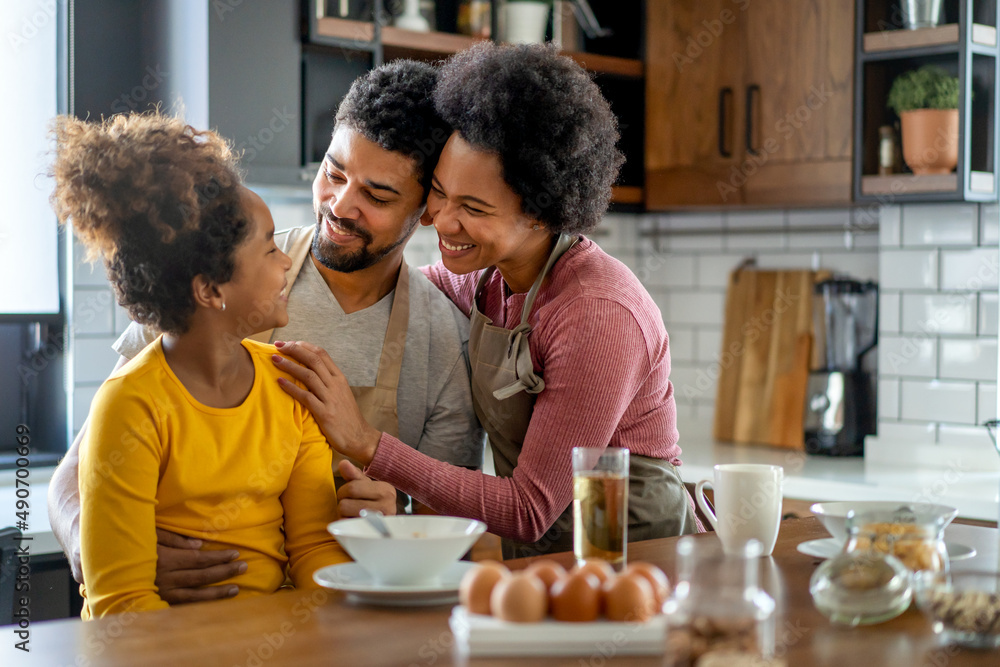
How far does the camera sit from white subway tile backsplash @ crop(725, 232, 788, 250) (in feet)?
11.3

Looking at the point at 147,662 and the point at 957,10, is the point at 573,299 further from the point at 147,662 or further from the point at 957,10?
the point at 957,10

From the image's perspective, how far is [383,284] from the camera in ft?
6.53

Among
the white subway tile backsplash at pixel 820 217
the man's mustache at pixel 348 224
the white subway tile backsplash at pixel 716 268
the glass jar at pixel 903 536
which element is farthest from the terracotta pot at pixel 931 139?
the glass jar at pixel 903 536

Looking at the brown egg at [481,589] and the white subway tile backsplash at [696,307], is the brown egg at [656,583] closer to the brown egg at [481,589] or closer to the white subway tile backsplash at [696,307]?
the brown egg at [481,589]

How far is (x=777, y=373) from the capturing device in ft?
10.7

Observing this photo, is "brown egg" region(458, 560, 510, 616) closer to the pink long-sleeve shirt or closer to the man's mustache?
the pink long-sleeve shirt

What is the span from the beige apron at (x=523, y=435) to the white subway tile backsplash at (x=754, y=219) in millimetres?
1776

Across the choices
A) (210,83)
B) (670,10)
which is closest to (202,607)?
(210,83)

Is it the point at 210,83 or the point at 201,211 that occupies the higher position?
the point at 210,83

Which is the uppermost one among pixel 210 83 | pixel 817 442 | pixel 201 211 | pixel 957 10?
pixel 957 10

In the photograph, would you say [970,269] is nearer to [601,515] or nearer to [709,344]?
[709,344]

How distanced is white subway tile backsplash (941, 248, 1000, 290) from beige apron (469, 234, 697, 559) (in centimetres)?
146

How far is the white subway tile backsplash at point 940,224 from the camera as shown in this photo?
9.39 ft

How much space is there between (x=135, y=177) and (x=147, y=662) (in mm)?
728
